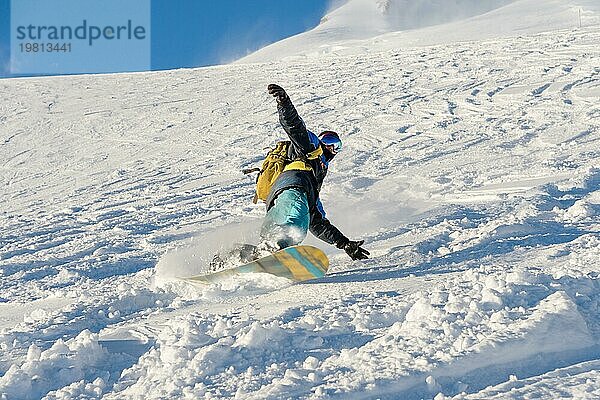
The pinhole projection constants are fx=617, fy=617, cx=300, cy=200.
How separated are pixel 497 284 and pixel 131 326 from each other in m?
1.98

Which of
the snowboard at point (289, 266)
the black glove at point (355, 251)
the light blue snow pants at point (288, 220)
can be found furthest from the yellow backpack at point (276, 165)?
the snowboard at point (289, 266)

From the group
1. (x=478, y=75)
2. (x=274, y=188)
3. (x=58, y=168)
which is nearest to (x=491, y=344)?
(x=274, y=188)

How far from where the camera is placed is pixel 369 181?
777cm

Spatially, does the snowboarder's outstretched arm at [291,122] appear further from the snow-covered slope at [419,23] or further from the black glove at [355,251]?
the snow-covered slope at [419,23]

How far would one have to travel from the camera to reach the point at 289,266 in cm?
403

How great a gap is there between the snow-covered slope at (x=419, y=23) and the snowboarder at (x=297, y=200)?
17898mm

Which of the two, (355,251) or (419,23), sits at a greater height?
(419,23)

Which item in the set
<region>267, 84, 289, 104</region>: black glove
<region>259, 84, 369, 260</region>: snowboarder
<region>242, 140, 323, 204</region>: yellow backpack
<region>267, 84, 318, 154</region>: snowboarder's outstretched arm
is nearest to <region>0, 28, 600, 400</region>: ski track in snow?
<region>259, 84, 369, 260</region>: snowboarder

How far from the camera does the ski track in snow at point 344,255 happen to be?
104 inches

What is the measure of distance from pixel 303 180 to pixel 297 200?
0.74 feet

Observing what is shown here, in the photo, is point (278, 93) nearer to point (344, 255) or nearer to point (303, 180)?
point (303, 180)

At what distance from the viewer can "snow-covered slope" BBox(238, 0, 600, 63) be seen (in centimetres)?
2311

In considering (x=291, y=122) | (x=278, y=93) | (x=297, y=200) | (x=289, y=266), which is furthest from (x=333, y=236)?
(x=278, y=93)

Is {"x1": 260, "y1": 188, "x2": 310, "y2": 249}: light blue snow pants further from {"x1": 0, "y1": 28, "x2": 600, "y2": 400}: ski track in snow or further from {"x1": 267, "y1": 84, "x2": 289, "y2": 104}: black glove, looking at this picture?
{"x1": 267, "y1": 84, "x2": 289, "y2": 104}: black glove
